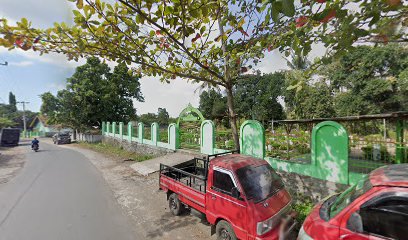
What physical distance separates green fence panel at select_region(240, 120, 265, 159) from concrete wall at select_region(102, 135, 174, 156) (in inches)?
225

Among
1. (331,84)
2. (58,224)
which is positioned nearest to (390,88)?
(331,84)

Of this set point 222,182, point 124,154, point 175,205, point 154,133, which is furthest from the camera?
point 124,154

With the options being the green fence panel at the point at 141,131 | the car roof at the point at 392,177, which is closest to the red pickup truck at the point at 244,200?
the car roof at the point at 392,177

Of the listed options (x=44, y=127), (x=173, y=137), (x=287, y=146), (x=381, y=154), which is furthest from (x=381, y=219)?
(x=44, y=127)

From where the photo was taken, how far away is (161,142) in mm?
13336

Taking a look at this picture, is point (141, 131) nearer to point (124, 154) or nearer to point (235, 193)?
point (124, 154)

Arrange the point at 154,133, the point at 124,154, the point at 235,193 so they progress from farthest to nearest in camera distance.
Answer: the point at 124,154 → the point at 154,133 → the point at 235,193

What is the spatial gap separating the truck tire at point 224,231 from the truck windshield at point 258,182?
733 millimetres

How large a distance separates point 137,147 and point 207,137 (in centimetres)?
871

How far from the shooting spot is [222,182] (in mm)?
4133

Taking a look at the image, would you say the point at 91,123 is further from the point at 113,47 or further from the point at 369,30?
the point at 369,30

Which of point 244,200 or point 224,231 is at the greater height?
point 244,200

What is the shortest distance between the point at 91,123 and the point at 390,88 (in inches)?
1382

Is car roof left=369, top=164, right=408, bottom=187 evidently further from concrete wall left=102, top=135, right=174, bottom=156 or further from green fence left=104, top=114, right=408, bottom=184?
concrete wall left=102, top=135, right=174, bottom=156
